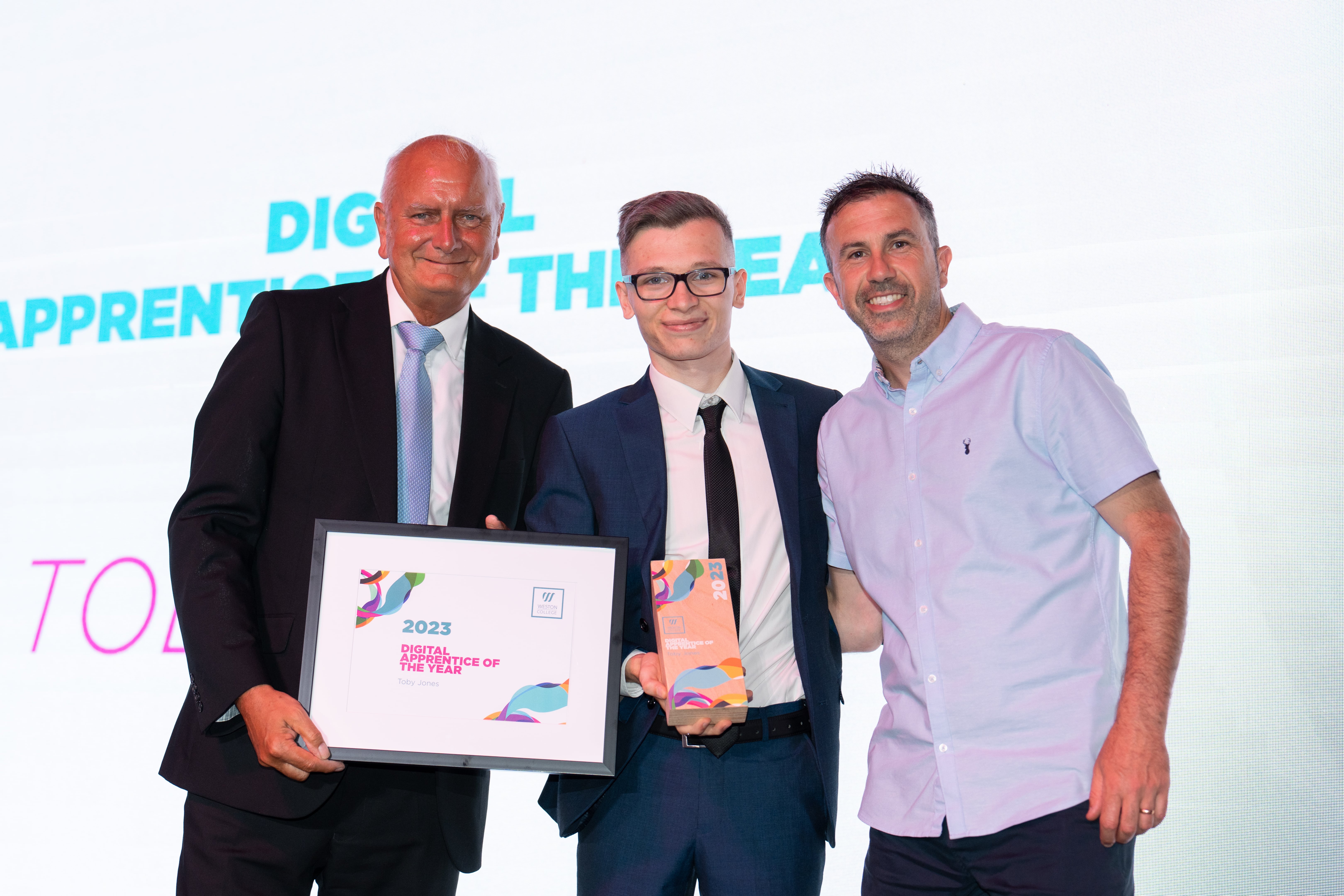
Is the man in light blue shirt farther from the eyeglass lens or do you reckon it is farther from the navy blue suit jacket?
the eyeglass lens

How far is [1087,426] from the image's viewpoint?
1.59m

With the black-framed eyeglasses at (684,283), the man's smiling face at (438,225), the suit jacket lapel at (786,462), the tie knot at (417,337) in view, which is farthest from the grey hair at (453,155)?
the suit jacket lapel at (786,462)

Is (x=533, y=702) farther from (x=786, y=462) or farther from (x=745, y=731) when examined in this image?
(x=786, y=462)

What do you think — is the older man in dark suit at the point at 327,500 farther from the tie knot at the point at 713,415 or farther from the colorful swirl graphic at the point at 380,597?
the tie knot at the point at 713,415

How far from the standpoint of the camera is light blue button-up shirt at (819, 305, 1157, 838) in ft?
5.08

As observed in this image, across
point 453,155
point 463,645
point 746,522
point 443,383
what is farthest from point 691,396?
point 453,155

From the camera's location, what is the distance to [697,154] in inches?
117

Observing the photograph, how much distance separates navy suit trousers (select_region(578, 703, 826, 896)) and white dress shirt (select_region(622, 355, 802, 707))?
0.08 meters

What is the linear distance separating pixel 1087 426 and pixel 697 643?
0.71 meters

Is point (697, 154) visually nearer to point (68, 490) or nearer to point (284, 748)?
point (284, 748)

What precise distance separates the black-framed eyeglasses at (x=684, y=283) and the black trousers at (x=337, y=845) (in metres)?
1.01

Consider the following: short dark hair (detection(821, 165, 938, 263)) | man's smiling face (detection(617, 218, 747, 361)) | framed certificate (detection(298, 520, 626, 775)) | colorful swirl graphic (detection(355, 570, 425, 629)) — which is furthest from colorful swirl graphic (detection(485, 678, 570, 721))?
short dark hair (detection(821, 165, 938, 263))

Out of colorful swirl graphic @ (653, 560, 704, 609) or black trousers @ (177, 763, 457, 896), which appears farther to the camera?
black trousers @ (177, 763, 457, 896)

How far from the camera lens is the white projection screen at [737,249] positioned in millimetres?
2395
